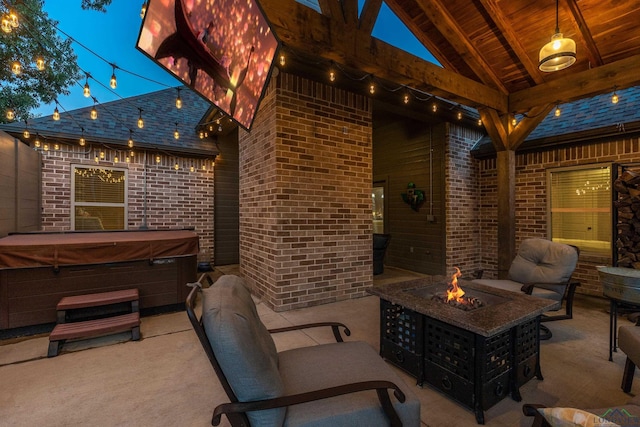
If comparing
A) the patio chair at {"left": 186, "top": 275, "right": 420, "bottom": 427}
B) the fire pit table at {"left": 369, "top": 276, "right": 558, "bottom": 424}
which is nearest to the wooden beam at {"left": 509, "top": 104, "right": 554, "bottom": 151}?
the fire pit table at {"left": 369, "top": 276, "right": 558, "bottom": 424}

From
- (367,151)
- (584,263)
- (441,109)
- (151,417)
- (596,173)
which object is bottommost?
(151,417)

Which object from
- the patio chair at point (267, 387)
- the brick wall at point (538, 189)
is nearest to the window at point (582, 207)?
the brick wall at point (538, 189)

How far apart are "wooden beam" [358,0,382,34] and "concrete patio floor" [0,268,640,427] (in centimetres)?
334

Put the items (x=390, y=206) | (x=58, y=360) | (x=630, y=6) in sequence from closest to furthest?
(x=58, y=360), (x=630, y=6), (x=390, y=206)

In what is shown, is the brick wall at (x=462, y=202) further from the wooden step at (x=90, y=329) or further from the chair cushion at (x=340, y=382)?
the wooden step at (x=90, y=329)

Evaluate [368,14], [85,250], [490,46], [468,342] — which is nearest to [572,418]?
[468,342]

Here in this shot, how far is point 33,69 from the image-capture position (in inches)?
290

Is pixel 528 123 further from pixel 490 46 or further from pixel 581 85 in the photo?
pixel 490 46

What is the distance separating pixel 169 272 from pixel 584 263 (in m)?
6.62

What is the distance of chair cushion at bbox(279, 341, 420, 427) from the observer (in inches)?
51.8

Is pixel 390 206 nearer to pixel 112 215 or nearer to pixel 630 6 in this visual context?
pixel 630 6

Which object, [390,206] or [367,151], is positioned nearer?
[367,151]

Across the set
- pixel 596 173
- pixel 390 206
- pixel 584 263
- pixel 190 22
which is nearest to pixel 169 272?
pixel 190 22

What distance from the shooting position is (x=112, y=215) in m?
5.91
